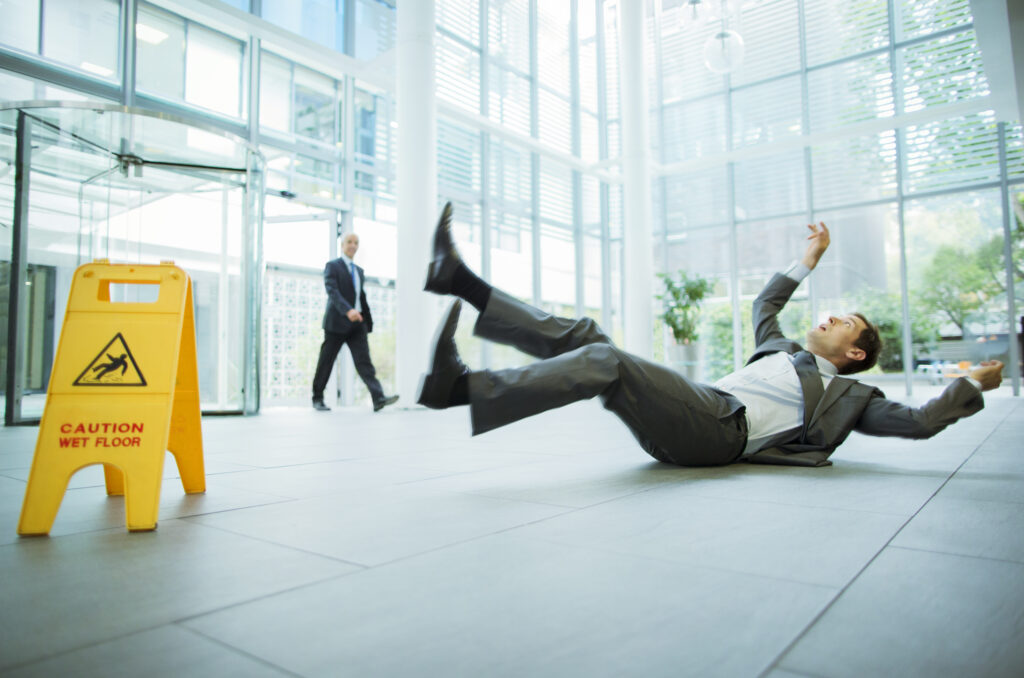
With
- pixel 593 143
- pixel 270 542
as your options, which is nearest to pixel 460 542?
pixel 270 542

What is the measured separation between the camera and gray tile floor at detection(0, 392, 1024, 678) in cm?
85

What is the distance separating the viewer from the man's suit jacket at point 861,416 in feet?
7.45

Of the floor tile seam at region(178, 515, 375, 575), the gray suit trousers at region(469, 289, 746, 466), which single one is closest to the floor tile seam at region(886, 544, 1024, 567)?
the gray suit trousers at region(469, 289, 746, 466)

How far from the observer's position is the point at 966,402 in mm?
2266

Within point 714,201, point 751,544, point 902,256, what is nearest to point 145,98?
point 751,544

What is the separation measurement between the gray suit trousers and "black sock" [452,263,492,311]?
1.5 inches

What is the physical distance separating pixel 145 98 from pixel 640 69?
6.38 metres

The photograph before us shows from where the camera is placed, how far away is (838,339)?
270 cm

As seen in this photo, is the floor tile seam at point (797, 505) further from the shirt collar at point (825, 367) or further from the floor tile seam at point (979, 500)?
the shirt collar at point (825, 367)

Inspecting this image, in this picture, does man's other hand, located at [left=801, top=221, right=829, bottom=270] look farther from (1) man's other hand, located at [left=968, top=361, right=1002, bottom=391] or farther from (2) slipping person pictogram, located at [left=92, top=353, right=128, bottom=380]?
(2) slipping person pictogram, located at [left=92, top=353, right=128, bottom=380]

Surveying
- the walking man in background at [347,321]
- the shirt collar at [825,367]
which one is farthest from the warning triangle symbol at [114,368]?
the walking man in background at [347,321]

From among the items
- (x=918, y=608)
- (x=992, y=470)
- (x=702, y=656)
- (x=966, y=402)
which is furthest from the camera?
(x=992, y=470)

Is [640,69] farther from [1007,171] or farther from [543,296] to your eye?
[1007,171]

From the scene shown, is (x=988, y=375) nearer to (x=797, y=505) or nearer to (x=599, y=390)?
(x=797, y=505)
